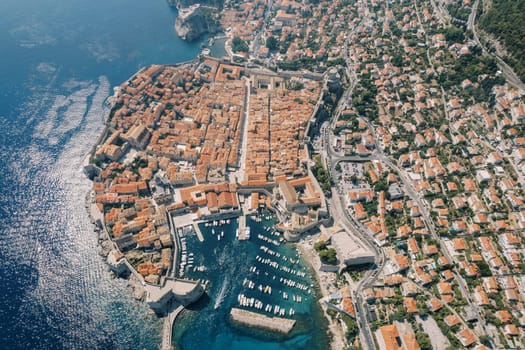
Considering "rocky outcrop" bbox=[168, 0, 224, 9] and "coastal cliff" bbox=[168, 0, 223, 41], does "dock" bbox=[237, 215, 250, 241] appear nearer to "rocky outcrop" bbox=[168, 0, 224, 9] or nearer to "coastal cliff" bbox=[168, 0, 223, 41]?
"coastal cliff" bbox=[168, 0, 223, 41]

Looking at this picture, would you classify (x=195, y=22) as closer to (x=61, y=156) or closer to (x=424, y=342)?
(x=61, y=156)

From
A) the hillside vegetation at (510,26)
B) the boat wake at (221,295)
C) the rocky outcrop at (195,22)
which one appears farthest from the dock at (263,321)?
the rocky outcrop at (195,22)

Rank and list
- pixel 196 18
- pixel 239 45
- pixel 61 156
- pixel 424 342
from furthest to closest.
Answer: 1. pixel 196 18
2. pixel 239 45
3. pixel 61 156
4. pixel 424 342

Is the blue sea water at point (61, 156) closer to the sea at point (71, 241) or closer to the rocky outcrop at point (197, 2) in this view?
the sea at point (71, 241)

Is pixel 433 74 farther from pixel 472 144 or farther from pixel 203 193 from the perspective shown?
pixel 203 193

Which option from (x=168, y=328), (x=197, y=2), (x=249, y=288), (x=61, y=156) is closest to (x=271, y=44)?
(x=197, y=2)
